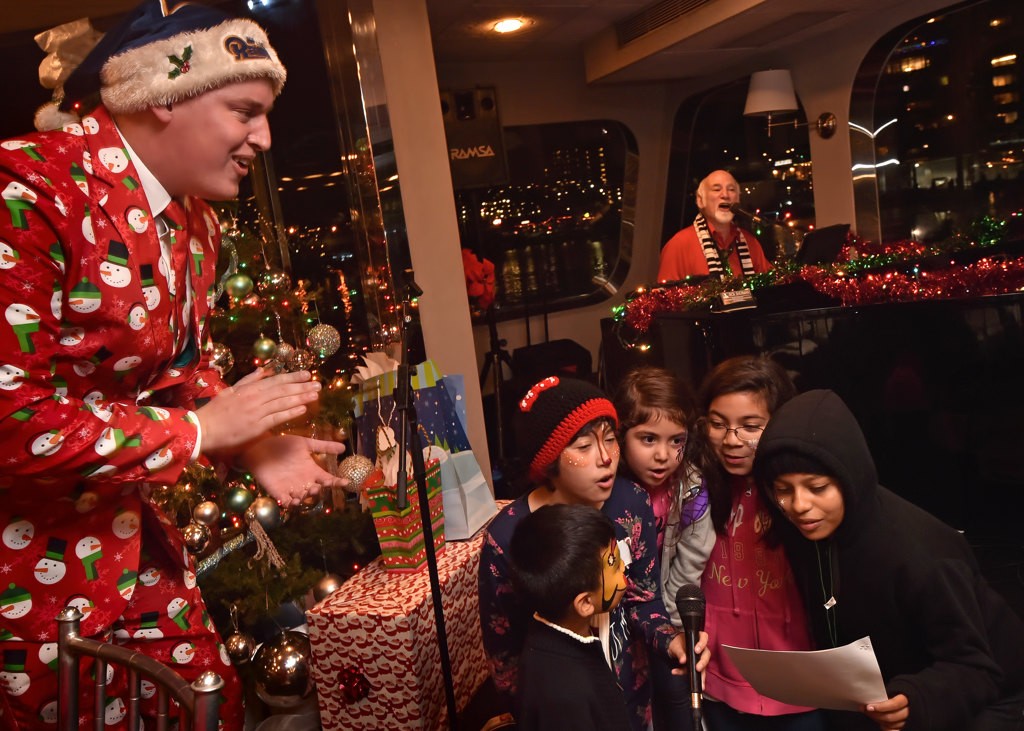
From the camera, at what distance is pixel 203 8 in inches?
50.5

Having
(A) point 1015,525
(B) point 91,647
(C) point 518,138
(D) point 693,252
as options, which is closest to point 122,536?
(B) point 91,647

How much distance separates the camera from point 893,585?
154cm

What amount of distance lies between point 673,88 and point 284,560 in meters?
6.17

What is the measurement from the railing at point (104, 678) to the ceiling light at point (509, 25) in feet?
16.4

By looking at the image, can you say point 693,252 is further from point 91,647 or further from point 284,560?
point 91,647

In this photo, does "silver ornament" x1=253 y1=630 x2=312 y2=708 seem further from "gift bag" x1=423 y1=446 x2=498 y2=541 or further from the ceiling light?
the ceiling light

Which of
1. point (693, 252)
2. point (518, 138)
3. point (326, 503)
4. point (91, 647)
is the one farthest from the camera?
point (518, 138)

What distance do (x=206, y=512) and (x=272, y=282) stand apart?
33.3 inches

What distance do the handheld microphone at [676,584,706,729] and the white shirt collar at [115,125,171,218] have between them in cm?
106

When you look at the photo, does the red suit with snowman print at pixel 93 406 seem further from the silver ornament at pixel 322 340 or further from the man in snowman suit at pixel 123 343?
the silver ornament at pixel 322 340

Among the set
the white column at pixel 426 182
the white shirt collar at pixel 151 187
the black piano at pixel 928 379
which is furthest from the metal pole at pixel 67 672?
the black piano at pixel 928 379

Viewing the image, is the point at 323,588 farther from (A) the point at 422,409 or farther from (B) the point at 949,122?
(B) the point at 949,122

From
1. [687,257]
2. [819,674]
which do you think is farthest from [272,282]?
[687,257]

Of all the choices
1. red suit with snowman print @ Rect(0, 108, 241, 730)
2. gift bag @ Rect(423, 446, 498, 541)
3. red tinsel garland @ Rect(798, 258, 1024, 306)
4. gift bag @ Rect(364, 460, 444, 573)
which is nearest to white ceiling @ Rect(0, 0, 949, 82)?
red tinsel garland @ Rect(798, 258, 1024, 306)
